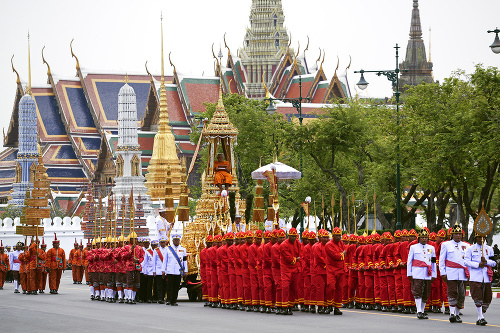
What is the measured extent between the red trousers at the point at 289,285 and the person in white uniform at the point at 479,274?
2996mm

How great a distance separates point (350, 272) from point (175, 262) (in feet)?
12.6

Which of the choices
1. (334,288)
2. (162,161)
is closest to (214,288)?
(334,288)

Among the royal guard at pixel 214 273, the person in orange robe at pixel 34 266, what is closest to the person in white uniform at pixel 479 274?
the royal guard at pixel 214 273

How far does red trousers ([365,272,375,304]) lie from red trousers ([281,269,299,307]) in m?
1.70

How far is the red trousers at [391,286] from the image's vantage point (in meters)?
19.6

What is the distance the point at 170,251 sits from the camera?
22.8 m

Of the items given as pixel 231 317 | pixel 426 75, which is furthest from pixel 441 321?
pixel 426 75

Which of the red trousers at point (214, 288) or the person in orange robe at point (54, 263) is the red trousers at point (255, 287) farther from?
the person in orange robe at point (54, 263)

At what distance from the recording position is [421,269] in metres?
18.4

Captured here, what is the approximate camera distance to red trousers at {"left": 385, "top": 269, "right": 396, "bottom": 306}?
64.4 feet

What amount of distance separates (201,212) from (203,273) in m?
2.68

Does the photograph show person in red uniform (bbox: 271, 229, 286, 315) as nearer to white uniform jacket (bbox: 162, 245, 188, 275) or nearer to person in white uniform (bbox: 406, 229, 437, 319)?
person in white uniform (bbox: 406, 229, 437, 319)

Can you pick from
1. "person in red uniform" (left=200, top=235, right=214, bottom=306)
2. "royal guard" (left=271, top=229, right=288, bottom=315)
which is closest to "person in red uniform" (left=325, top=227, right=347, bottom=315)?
"royal guard" (left=271, top=229, right=288, bottom=315)

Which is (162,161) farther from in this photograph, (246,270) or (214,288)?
(246,270)
